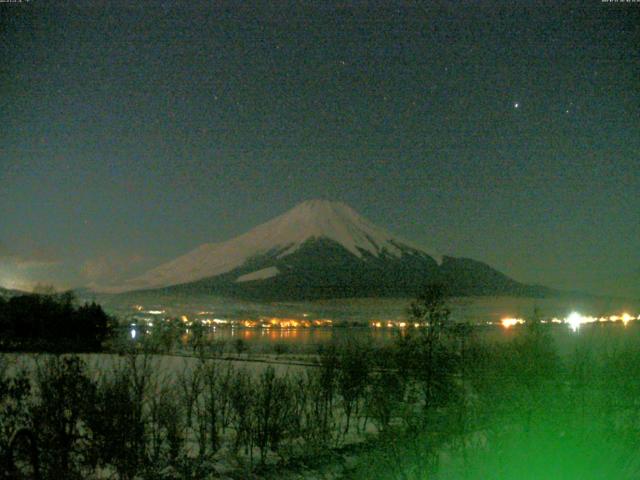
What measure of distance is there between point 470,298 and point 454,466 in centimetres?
15583

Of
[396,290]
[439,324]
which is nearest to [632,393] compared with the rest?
[439,324]

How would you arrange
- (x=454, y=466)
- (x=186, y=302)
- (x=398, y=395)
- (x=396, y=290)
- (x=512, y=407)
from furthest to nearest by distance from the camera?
(x=396, y=290) < (x=186, y=302) < (x=398, y=395) < (x=512, y=407) < (x=454, y=466)

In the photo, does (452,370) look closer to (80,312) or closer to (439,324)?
(439,324)

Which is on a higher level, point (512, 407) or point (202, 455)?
point (512, 407)

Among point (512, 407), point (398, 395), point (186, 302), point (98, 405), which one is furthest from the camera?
point (186, 302)

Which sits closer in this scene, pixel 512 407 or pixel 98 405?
pixel 512 407

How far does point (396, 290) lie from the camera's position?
172 meters

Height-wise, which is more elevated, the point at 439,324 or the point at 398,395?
the point at 439,324

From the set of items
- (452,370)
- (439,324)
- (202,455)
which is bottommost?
(202,455)

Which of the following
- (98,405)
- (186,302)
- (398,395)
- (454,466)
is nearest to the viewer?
(454,466)

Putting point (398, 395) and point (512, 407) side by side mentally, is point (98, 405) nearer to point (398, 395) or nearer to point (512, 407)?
point (512, 407)

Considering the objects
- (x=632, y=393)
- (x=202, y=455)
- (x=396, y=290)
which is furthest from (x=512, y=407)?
(x=396, y=290)

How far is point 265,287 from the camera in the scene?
17588cm

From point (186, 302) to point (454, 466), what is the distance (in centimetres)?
15200
